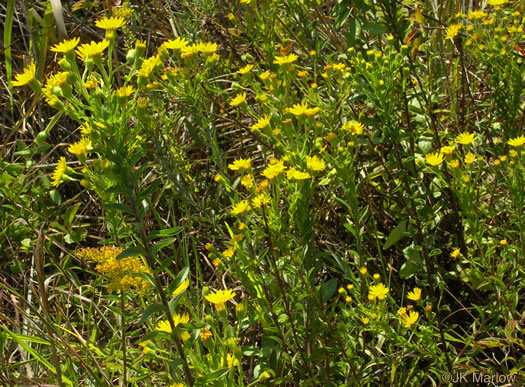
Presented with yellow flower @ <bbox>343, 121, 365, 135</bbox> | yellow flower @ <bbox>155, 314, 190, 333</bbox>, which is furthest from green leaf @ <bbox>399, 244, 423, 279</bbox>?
yellow flower @ <bbox>155, 314, 190, 333</bbox>

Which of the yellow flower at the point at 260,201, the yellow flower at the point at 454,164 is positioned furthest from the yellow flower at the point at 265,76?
the yellow flower at the point at 454,164

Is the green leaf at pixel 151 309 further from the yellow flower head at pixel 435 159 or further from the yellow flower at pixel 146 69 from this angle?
the yellow flower head at pixel 435 159

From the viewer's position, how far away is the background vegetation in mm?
1574

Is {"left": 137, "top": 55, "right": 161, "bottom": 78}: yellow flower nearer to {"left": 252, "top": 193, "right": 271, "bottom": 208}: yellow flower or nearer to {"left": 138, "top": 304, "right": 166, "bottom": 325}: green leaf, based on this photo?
{"left": 252, "top": 193, "right": 271, "bottom": 208}: yellow flower

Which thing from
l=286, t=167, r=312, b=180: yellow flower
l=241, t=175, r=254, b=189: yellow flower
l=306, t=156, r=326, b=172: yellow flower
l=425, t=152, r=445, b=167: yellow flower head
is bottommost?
l=425, t=152, r=445, b=167: yellow flower head

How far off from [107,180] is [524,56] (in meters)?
1.76

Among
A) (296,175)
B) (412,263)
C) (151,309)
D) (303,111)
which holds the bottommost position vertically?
(412,263)

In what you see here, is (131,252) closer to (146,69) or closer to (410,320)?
(146,69)

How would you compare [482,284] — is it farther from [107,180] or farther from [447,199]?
[107,180]

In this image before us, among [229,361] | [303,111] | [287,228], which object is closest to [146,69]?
[303,111]

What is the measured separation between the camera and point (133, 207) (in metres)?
1.37

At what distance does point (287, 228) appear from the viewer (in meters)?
1.87

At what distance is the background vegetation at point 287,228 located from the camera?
1574mm

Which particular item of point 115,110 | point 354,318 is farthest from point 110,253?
point 354,318
